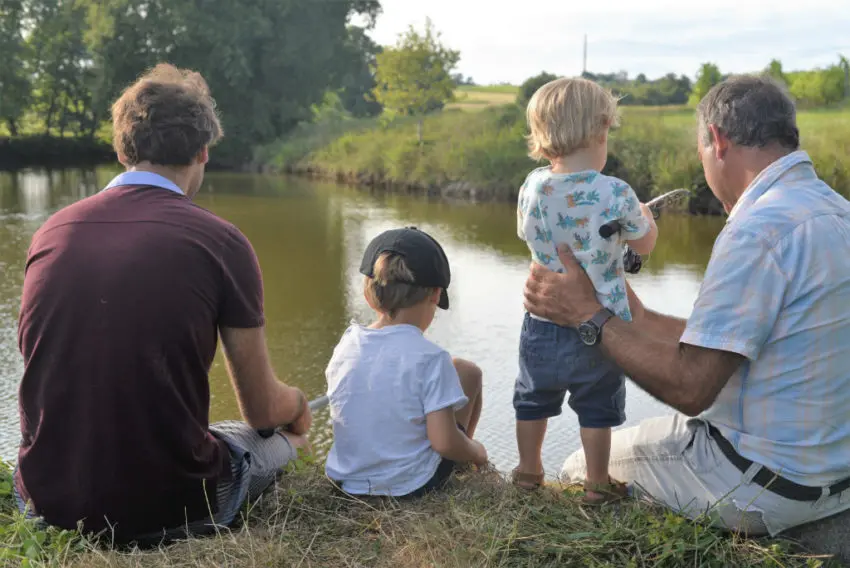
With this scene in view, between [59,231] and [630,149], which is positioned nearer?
[59,231]

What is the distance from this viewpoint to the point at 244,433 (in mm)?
2402

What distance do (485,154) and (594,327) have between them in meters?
14.0

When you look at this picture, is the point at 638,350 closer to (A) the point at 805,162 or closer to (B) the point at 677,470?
(B) the point at 677,470

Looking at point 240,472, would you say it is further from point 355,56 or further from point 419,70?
point 355,56

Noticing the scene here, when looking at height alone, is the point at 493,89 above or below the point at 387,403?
above

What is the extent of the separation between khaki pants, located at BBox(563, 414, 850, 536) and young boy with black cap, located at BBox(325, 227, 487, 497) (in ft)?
1.40

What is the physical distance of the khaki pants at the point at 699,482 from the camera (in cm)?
203

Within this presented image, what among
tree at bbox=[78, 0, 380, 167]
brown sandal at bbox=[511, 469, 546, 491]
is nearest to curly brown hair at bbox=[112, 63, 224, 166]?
brown sandal at bbox=[511, 469, 546, 491]

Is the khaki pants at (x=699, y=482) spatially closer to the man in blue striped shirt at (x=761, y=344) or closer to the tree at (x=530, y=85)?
the man in blue striped shirt at (x=761, y=344)

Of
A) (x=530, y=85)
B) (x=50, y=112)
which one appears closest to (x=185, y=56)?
(x=50, y=112)

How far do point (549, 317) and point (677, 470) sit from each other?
0.51 meters

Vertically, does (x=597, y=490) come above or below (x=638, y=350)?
below

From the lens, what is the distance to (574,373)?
7.95 ft

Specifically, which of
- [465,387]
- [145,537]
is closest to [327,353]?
[465,387]
